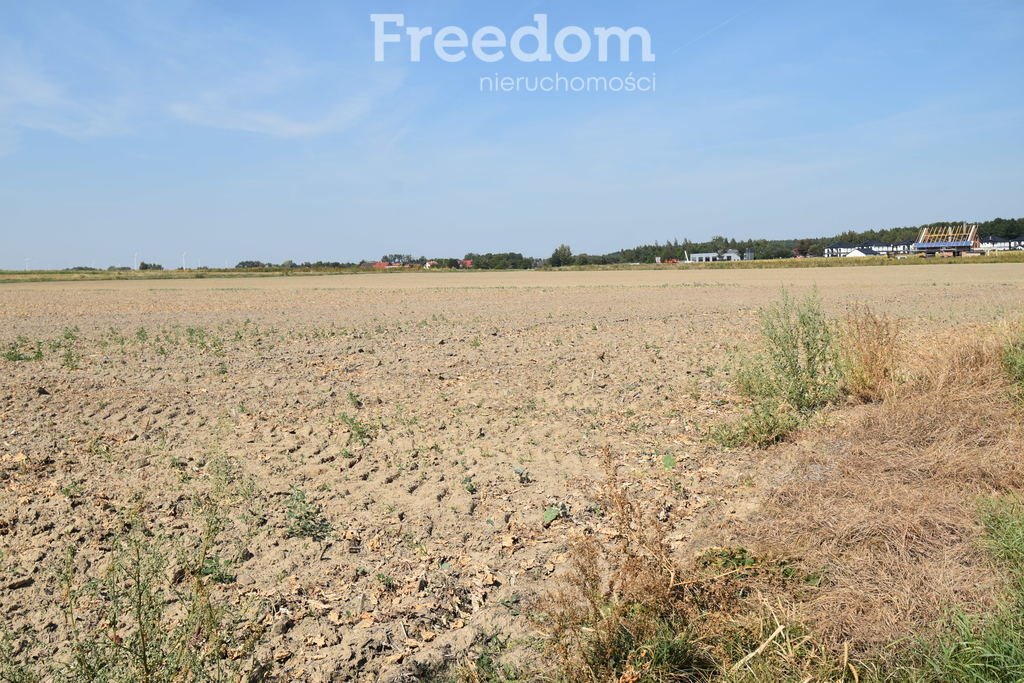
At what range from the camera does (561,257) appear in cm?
13250

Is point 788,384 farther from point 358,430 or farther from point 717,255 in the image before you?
point 717,255

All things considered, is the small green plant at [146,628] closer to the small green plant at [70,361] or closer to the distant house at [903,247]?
the small green plant at [70,361]

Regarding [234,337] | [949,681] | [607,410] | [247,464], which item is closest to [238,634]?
[247,464]

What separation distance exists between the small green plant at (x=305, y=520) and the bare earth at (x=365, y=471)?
0.07 meters

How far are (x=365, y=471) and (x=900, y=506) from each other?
470cm

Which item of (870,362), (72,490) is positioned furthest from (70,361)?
(870,362)

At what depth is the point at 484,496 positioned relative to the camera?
6531 mm

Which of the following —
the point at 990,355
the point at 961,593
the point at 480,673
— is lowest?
the point at 480,673

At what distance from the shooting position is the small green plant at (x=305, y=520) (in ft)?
18.9

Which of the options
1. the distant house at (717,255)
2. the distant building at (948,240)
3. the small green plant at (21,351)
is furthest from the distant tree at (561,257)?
the small green plant at (21,351)

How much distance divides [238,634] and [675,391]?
23.6 feet

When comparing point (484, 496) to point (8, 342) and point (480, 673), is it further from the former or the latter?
point (8, 342)

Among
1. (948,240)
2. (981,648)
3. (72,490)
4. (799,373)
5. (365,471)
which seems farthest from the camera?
(948,240)

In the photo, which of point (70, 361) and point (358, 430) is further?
point (70, 361)
